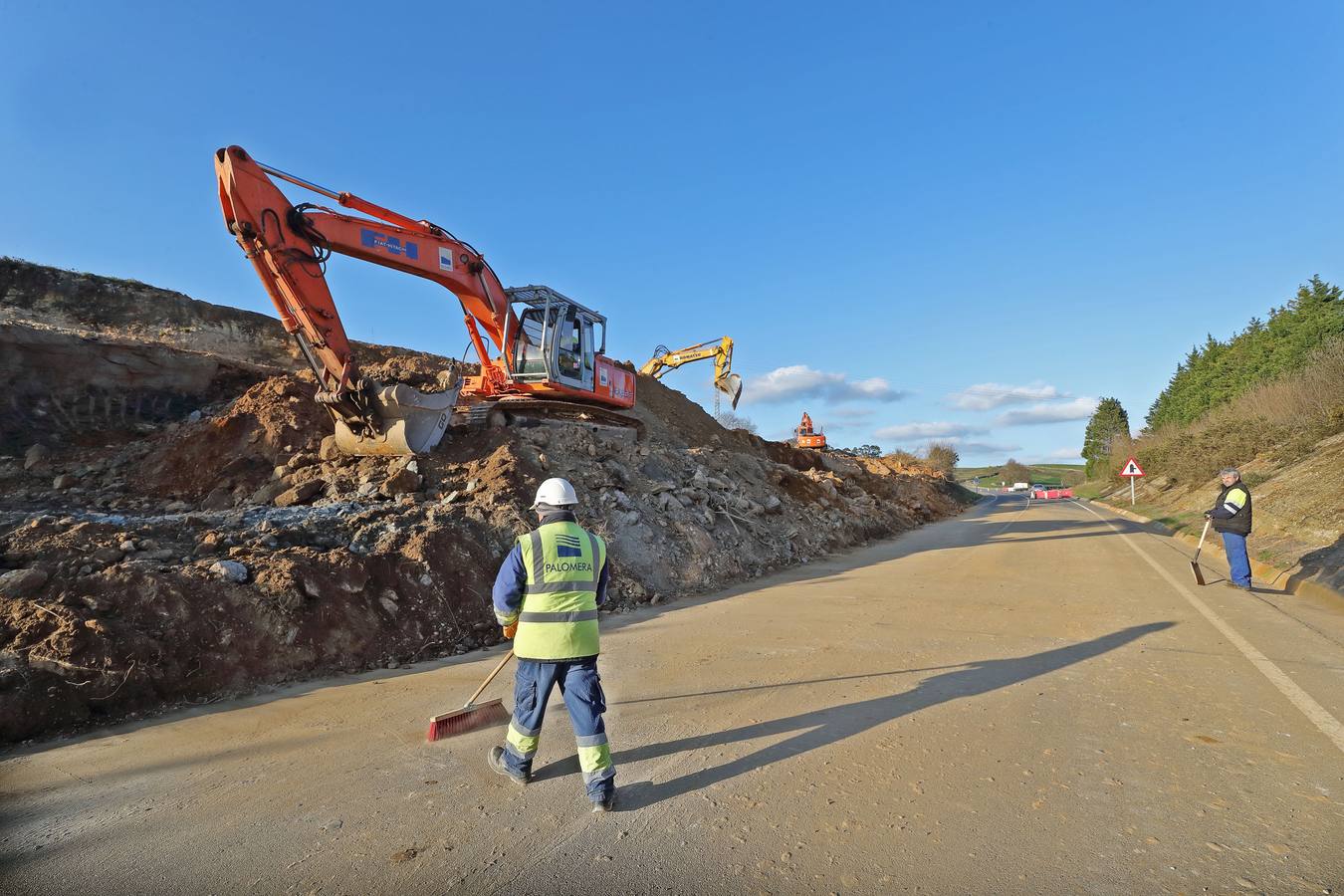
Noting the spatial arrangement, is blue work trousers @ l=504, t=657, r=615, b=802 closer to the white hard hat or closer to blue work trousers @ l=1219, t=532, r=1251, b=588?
the white hard hat

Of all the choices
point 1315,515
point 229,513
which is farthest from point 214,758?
point 1315,515

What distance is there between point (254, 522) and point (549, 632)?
603 centimetres

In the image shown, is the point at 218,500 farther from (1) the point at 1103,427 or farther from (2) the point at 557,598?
(1) the point at 1103,427

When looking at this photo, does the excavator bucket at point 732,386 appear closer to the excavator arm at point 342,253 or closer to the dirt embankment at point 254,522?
the dirt embankment at point 254,522

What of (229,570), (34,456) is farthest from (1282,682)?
(34,456)

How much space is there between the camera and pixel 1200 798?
3.34 meters

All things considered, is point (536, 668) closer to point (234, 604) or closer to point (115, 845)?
point (115, 845)

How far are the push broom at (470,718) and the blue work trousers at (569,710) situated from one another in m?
0.62

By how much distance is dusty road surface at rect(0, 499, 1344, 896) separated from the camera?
285 cm

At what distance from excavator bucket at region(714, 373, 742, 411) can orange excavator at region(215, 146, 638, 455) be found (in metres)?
11.7

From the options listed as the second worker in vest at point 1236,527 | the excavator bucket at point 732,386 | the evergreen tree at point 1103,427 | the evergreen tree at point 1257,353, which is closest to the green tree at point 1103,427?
the evergreen tree at point 1103,427

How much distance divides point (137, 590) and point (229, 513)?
2.64 metres

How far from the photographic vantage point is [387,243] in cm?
1087

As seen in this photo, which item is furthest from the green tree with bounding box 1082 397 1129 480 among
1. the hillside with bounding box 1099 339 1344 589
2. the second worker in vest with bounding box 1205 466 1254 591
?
the second worker in vest with bounding box 1205 466 1254 591
